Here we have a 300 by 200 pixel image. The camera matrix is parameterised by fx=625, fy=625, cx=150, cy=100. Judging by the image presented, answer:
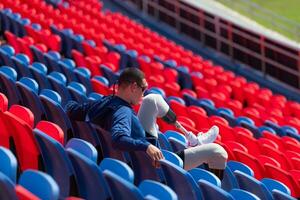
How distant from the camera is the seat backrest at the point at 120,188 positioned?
2.06m

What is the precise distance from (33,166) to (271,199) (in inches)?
41.4

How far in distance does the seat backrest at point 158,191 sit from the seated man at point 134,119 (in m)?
0.34

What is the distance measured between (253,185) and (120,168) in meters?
0.76

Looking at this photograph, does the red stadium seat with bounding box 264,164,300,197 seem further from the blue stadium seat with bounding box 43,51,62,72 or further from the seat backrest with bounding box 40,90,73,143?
the blue stadium seat with bounding box 43,51,62,72

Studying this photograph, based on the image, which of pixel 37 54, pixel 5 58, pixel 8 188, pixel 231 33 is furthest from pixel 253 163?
pixel 231 33

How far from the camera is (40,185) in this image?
1946 millimetres

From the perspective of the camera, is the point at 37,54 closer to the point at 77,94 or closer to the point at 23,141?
the point at 77,94

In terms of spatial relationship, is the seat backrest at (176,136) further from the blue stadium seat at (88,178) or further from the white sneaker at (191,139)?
the blue stadium seat at (88,178)

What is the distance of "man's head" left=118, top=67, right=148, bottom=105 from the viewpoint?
9.09ft

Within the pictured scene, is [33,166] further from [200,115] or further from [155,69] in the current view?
[155,69]

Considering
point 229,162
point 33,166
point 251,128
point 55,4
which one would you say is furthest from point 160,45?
point 33,166

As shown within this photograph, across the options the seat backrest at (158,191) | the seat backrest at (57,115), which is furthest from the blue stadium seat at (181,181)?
the seat backrest at (57,115)

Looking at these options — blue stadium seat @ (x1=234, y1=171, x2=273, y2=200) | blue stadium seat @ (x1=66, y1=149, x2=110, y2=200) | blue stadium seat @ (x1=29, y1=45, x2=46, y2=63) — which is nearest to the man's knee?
blue stadium seat @ (x1=234, y1=171, x2=273, y2=200)

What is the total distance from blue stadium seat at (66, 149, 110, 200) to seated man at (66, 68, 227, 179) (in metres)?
0.29
